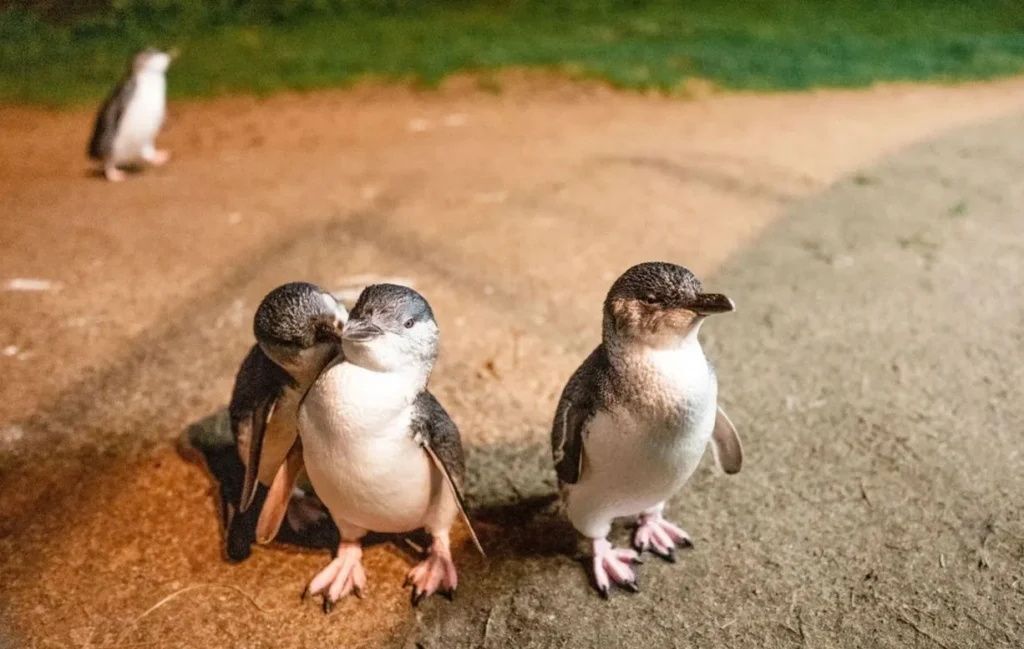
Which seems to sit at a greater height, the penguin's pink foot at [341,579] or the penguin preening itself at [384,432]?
the penguin preening itself at [384,432]

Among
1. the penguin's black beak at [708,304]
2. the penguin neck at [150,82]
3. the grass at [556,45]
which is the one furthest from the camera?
the grass at [556,45]

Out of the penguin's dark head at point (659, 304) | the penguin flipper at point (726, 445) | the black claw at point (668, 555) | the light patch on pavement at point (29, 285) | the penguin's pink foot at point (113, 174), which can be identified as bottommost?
the penguin's pink foot at point (113, 174)

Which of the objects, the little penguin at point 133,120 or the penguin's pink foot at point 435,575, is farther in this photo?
the little penguin at point 133,120

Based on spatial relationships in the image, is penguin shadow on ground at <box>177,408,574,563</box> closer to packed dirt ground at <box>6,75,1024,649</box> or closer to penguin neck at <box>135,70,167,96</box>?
packed dirt ground at <box>6,75,1024,649</box>

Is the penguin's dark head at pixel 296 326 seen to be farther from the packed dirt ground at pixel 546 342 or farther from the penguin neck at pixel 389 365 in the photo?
the packed dirt ground at pixel 546 342

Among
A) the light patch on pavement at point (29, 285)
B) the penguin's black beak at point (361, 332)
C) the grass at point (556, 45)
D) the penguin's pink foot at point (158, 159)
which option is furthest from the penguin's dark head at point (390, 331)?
the grass at point (556, 45)

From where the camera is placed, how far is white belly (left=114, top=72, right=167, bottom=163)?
4.89 m

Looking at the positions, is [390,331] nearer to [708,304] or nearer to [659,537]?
[708,304]

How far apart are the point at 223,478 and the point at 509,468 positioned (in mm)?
858

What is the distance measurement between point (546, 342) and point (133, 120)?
3.10 metres

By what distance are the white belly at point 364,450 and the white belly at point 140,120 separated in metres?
3.59

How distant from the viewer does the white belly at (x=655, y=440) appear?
6.14 ft

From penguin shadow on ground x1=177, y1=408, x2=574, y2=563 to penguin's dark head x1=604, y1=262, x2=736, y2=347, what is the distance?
0.73 m

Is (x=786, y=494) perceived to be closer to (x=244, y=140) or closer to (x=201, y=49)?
(x=244, y=140)
